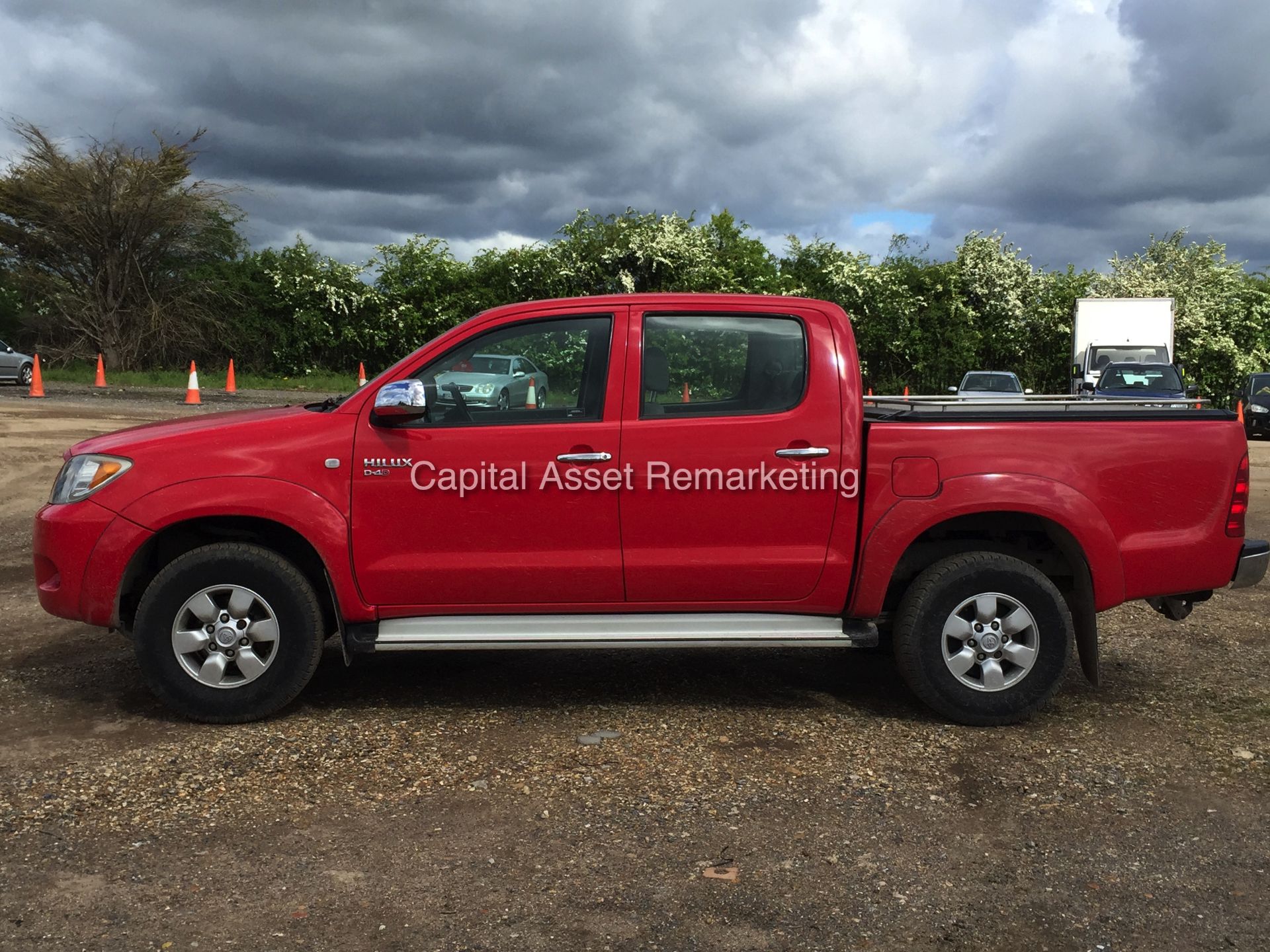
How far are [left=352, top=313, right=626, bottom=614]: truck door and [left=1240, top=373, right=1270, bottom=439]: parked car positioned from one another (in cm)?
2156

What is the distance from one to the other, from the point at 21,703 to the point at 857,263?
2822 cm

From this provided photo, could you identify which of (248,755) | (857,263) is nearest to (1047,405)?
(248,755)

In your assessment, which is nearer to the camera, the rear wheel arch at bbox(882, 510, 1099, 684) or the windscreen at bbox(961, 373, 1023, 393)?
the rear wheel arch at bbox(882, 510, 1099, 684)

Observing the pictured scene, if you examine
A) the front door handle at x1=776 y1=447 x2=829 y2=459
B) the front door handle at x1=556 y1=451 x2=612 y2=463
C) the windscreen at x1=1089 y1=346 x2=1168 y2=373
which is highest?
the windscreen at x1=1089 y1=346 x2=1168 y2=373

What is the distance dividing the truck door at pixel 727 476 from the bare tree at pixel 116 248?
94.2ft

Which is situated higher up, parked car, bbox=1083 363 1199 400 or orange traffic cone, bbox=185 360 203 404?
parked car, bbox=1083 363 1199 400

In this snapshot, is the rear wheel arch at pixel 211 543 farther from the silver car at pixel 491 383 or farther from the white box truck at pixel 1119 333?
the white box truck at pixel 1119 333

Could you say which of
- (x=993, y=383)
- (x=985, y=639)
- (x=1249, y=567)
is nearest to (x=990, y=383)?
(x=993, y=383)

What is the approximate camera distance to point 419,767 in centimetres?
Result: 472

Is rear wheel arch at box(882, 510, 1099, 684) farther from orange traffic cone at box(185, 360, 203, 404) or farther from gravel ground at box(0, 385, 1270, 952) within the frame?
orange traffic cone at box(185, 360, 203, 404)

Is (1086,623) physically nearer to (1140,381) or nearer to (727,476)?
(727,476)

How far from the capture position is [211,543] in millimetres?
5289

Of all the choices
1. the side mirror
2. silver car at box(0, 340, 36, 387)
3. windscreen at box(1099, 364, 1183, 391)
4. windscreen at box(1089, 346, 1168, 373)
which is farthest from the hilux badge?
silver car at box(0, 340, 36, 387)

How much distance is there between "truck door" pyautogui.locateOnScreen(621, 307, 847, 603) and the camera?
520 centimetres
